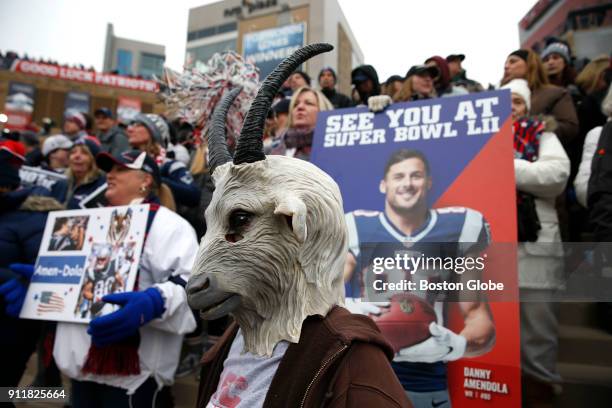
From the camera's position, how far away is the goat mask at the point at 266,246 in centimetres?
106

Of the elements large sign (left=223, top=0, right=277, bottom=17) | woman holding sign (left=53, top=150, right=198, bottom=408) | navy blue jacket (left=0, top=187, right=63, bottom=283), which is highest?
large sign (left=223, top=0, right=277, bottom=17)

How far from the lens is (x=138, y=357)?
2.16 meters

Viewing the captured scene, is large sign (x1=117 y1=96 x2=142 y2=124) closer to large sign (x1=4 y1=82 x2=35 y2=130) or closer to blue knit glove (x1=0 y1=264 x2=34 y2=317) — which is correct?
large sign (x1=4 y1=82 x2=35 y2=130)

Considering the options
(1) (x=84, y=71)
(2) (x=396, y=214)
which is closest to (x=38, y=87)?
(1) (x=84, y=71)

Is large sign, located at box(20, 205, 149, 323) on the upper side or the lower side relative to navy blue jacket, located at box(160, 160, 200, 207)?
lower

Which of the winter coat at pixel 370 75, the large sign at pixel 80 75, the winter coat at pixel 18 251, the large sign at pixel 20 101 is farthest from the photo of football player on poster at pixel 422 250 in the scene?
the large sign at pixel 80 75

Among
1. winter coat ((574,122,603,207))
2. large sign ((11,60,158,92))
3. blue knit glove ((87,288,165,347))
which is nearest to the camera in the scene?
blue knit glove ((87,288,165,347))

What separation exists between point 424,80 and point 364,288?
6.84 feet

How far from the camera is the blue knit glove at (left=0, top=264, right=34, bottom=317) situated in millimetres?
2504

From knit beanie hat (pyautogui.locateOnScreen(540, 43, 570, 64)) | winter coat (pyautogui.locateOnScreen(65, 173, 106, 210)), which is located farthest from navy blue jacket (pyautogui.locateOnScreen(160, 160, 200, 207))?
knit beanie hat (pyautogui.locateOnScreen(540, 43, 570, 64))

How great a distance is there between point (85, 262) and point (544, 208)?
2.67 m

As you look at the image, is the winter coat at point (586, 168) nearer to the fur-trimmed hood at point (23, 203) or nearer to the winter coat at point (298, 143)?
the winter coat at point (298, 143)

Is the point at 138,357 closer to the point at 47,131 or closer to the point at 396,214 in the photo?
the point at 396,214

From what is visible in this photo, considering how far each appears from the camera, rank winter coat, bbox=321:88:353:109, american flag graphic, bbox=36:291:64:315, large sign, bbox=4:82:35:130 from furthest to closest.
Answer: large sign, bbox=4:82:35:130 → winter coat, bbox=321:88:353:109 → american flag graphic, bbox=36:291:64:315
